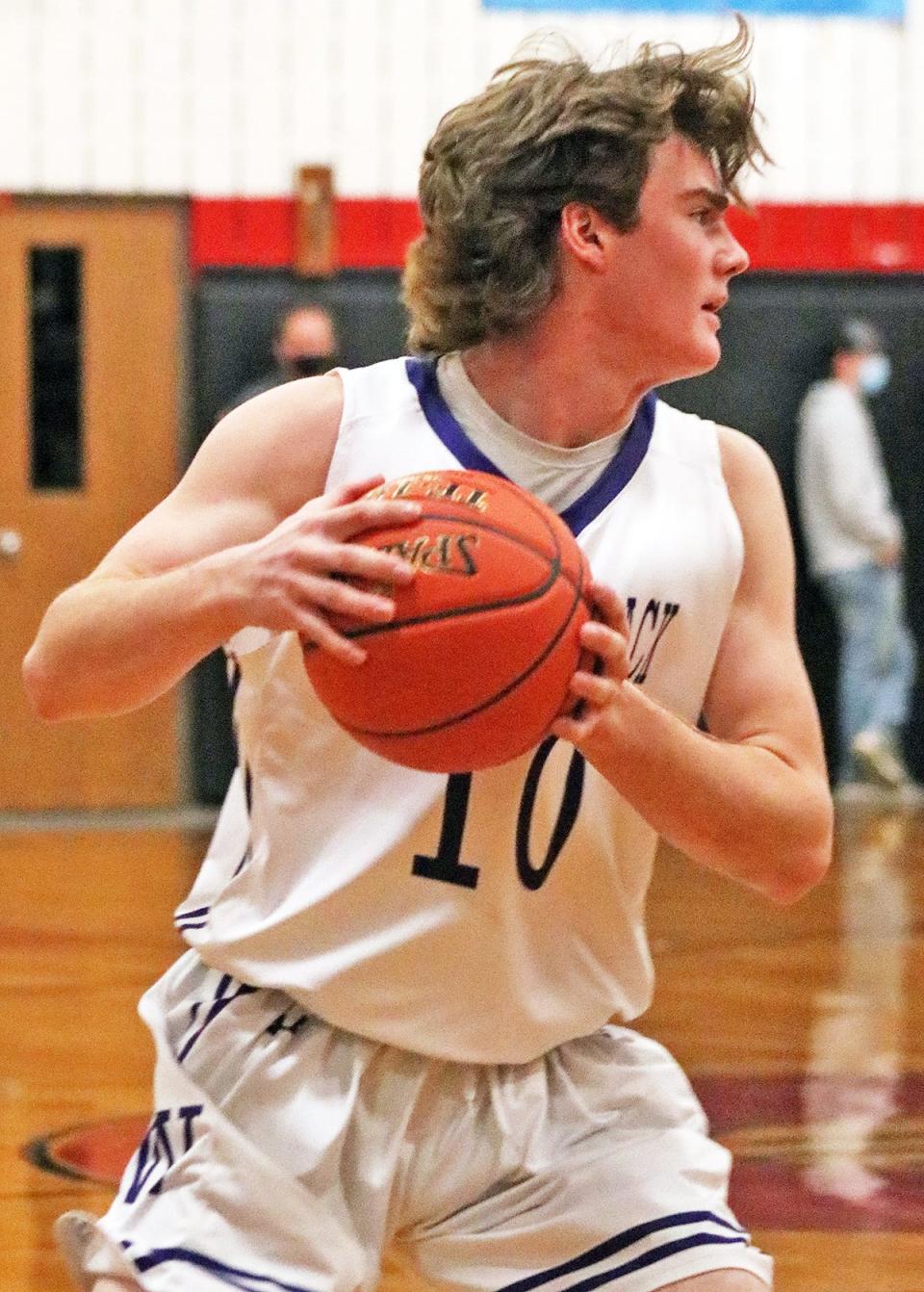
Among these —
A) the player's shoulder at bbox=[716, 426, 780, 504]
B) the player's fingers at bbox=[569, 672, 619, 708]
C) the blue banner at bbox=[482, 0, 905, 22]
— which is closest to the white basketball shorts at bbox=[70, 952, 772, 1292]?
the player's fingers at bbox=[569, 672, 619, 708]

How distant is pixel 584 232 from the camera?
96.2 inches

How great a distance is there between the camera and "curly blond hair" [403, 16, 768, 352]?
2.42 metres

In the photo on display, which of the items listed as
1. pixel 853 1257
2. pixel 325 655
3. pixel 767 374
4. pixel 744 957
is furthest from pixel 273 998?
pixel 767 374

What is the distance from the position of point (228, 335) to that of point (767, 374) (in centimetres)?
243

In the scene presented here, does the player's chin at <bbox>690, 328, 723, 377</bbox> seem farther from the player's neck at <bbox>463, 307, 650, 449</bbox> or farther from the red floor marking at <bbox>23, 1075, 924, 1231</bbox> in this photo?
the red floor marking at <bbox>23, 1075, 924, 1231</bbox>

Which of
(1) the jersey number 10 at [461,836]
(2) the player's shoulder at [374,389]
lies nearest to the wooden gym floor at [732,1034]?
(1) the jersey number 10 at [461,836]

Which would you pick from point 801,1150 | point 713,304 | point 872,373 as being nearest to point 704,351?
point 713,304

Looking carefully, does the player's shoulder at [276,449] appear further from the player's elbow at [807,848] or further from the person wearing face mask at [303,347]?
the person wearing face mask at [303,347]

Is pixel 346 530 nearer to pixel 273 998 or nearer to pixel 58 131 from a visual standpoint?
pixel 273 998

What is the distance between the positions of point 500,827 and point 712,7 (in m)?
8.16

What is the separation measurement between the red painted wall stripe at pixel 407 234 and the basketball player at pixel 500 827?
705 centimetres

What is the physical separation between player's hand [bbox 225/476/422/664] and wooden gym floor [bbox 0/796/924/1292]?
193 centimetres

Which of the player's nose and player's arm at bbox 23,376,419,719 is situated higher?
the player's nose

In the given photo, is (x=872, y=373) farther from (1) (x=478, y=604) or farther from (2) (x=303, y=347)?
(1) (x=478, y=604)
